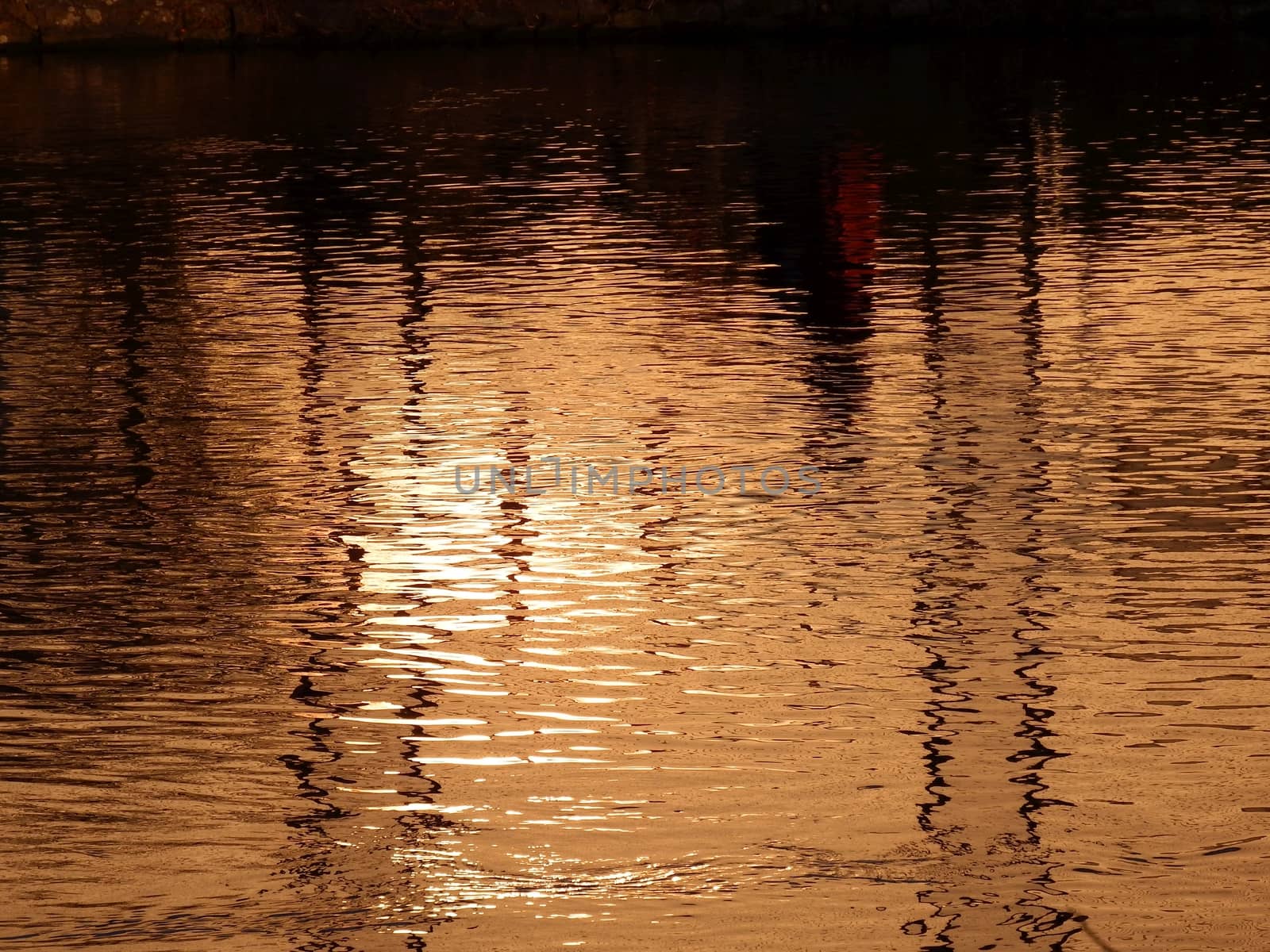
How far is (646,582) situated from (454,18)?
2733cm

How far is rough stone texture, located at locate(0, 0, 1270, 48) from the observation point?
101ft

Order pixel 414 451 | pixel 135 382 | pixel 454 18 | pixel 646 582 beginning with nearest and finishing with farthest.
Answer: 1. pixel 646 582
2. pixel 414 451
3. pixel 135 382
4. pixel 454 18

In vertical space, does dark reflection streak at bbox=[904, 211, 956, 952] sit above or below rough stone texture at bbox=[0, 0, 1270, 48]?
below

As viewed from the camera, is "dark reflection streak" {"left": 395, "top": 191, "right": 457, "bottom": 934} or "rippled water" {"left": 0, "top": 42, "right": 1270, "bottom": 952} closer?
"rippled water" {"left": 0, "top": 42, "right": 1270, "bottom": 952}

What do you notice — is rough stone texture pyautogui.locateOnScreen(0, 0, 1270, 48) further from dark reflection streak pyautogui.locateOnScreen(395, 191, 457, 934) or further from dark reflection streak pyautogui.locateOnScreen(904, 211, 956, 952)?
dark reflection streak pyautogui.locateOnScreen(904, 211, 956, 952)

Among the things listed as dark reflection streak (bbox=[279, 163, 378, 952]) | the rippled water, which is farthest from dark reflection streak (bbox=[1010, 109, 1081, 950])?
dark reflection streak (bbox=[279, 163, 378, 952])

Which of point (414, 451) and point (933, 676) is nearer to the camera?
point (933, 676)

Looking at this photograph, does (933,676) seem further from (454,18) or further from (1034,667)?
(454,18)

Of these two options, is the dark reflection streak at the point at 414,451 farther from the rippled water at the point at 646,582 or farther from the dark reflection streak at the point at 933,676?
the dark reflection streak at the point at 933,676


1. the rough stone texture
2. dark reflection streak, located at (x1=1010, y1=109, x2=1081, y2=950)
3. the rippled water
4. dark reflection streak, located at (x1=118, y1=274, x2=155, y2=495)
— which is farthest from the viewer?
the rough stone texture

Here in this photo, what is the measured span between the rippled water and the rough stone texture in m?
17.3

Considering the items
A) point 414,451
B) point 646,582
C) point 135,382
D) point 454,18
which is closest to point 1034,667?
point 646,582

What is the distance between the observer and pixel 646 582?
618cm

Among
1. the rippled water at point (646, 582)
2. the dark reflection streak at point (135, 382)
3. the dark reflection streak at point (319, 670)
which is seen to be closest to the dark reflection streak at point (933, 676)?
the rippled water at point (646, 582)
